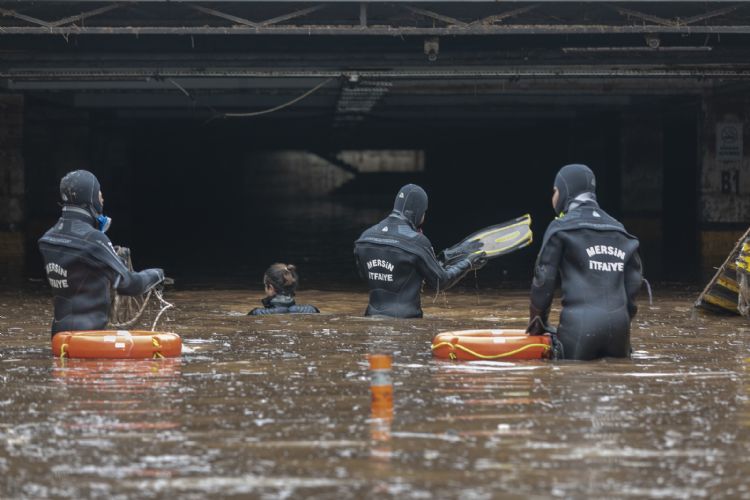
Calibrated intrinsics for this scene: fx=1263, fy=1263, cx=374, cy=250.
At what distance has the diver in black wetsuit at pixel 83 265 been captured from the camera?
356 inches

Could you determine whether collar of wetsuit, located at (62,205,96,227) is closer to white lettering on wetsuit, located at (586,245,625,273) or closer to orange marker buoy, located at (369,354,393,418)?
orange marker buoy, located at (369,354,393,418)

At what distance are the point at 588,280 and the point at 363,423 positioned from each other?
268 centimetres

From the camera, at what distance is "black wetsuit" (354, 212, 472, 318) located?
11.4 m

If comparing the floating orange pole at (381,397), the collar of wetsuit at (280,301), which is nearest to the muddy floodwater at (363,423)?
the floating orange pole at (381,397)

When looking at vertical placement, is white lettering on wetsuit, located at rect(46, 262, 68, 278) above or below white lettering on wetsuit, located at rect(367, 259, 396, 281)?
above

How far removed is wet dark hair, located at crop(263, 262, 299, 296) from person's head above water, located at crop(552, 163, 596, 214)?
124 inches

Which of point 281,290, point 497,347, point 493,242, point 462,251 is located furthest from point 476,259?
point 497,347

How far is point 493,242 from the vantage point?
12.4 meters

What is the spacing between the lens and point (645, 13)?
17.3m

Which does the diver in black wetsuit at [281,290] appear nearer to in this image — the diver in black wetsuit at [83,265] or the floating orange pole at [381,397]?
the diver in black wetsuit at [83,265]

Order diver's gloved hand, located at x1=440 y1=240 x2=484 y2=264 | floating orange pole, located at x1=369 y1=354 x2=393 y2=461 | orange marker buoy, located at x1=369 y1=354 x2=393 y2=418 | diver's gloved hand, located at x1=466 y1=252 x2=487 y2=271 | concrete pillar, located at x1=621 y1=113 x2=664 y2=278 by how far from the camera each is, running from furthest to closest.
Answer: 1. concrete pillar, located at x1=621 y1=113 x2=664 y2=278
2. diver's gloved hand, located at x1=440 y1=240 x2=484 y2=264
3. diver's gloved hand, located at x1=466 y1=252 x2=487 y2=271
4. orange marker buoy, located at x1=369 y1=354 x2=393 y2=418
5. floating orange pole, located at x1=369 y1=354 x2=393 y2=461

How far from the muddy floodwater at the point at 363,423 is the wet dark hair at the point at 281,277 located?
998mm

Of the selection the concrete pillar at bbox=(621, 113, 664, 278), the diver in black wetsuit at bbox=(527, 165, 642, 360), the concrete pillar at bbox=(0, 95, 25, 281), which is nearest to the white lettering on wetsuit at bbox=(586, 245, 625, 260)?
the diver in black wetsuit at bbox=(527, 165, 642, 360)

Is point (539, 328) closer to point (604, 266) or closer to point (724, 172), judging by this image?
point (604, 266)
